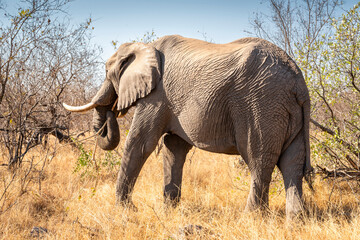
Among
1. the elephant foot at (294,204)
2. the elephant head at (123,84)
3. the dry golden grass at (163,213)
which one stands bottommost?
the dry golden grass at (163,213)

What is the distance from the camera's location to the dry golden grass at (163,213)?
3135 millimetres

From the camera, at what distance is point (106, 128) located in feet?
15.2

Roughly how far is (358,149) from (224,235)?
2.23 metres

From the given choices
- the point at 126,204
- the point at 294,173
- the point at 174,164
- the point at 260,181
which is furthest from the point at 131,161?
the point at 294,173

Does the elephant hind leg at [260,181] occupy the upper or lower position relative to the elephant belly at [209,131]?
lower

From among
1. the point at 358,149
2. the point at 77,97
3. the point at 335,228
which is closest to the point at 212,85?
the point at 335,228

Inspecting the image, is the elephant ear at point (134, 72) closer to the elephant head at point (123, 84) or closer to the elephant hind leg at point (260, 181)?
the elephant head at point (123, 84)

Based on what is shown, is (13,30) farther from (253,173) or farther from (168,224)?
(253,173)

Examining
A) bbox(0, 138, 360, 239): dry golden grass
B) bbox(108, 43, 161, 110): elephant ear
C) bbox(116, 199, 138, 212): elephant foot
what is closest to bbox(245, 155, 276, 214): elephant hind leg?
bbox(0, 138, 360, 239): dry golden grass

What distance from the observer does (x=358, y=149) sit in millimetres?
4148

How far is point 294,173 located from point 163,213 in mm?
1489

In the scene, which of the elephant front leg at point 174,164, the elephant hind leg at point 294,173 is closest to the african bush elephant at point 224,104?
the elephant hind leg at point 294,173

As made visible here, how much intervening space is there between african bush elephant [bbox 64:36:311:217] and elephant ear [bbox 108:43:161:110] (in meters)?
0.01

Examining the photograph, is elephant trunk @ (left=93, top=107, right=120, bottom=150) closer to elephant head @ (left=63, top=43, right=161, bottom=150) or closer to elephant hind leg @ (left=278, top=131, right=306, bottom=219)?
elephant head @ (left=63, top=43, right=161, bottom=150)
